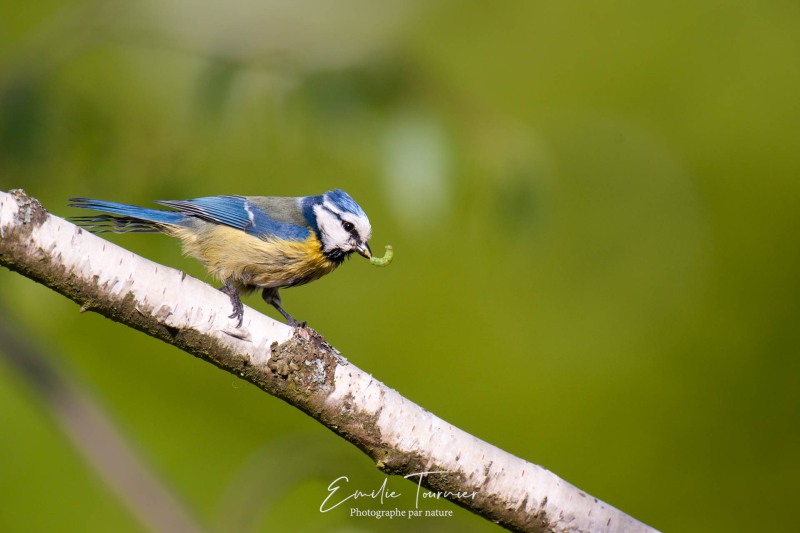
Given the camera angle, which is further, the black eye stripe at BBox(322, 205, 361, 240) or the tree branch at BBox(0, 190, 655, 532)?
the black eye stripe at BBox(322, 205, 361, 240)

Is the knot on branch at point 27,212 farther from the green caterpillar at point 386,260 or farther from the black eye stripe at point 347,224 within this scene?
the black eye stripe at point 347,224

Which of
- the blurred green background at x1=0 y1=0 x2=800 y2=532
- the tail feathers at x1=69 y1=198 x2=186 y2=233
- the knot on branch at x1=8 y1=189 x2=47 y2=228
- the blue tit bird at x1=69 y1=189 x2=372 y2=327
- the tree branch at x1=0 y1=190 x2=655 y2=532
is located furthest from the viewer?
the blurred green background at x1=0 y1=0 x2=800 y2=532

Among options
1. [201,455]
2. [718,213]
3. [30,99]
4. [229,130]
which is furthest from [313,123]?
[718,213]

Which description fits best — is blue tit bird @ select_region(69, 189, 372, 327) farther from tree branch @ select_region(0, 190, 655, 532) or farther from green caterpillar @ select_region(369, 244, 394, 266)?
tree branch @ select_region(0, 190, 655, 532)

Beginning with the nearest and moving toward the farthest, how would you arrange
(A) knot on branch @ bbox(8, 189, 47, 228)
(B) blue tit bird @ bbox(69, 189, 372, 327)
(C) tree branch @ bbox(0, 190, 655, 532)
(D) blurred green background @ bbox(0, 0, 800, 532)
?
(A) knot on branch @ bbox(8, 189, 47, 228) → (C) tree branch @ bbox(0, 190, 655, 532) → (B) blue tit bird @ bbox(69, 189, 372, 327) → (D) blurred green background @ bbox(0, 0, 800, 532)

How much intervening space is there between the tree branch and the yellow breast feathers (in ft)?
2.43

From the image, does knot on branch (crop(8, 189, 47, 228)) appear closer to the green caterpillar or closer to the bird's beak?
the green caterpillar

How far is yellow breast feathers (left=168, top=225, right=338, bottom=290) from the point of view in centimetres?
255

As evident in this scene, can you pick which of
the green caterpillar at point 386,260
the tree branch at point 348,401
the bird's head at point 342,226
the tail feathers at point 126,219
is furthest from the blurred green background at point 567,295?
the tree branch at point 348,401

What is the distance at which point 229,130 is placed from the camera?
265 cm

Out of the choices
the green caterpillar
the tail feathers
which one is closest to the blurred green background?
the tail feathers

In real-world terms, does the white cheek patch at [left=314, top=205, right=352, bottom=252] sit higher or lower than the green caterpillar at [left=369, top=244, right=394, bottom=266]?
higher

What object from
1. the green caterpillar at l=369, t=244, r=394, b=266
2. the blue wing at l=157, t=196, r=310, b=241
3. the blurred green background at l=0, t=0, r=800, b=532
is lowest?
the green caterpillar at l=369, t=244, r=394, b=266

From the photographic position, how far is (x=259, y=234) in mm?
2584
